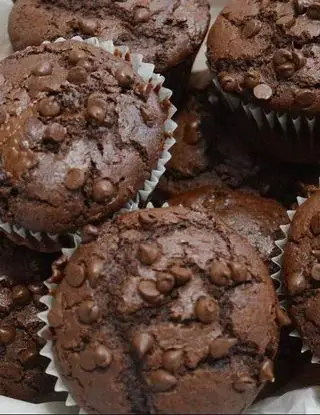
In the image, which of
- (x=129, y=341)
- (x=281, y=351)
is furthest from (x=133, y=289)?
(x=281, y=351)

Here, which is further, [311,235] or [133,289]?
[311,235]

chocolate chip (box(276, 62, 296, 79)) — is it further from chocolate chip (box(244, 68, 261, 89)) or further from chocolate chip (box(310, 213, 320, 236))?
chocolate chip (box(310, 213, 320, 236))

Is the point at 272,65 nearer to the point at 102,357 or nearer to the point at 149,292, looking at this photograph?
the point at 149,292

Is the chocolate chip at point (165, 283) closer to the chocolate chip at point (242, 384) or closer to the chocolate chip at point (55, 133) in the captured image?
the chocolate chip at point (242, 384)

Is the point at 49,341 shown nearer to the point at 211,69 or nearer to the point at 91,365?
the point at 91,365

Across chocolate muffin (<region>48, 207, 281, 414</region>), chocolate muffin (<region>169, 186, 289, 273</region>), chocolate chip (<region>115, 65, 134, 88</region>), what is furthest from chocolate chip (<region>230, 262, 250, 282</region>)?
chocolate chip (<region>115, 65, 134, 88</region>)

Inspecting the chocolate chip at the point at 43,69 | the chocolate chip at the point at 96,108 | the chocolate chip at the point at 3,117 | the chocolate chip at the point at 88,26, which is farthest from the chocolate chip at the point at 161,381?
→ the chocolate chip at the point at 88,26

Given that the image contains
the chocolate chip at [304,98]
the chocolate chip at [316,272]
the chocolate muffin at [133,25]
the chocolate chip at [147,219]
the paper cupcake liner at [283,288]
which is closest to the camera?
the chocolate chip at [147,219]

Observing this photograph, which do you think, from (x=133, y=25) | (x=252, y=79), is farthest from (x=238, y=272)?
(x=133, y=25)
